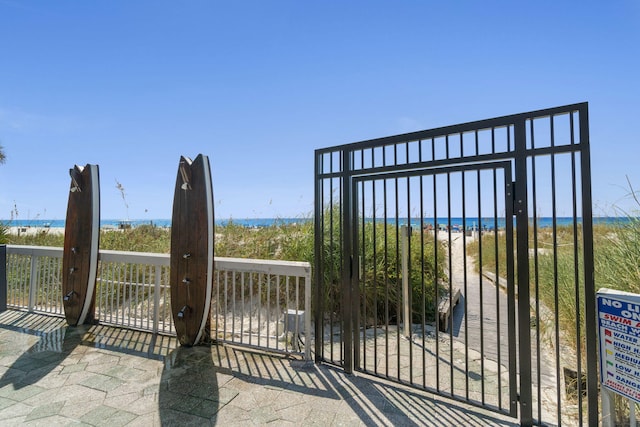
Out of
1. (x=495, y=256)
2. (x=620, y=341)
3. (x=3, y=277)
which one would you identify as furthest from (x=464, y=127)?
(x=3, y=277)

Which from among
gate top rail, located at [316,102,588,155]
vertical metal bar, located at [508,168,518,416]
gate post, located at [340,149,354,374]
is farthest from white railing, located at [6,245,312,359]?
vertical metal bar, located at [508,168,518,416]

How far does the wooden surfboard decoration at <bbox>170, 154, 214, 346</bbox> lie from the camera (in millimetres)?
3055

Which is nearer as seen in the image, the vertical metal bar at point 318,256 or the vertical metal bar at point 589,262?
the vertical metal bar at point 589,262

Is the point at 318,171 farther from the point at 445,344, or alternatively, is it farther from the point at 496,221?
the point at 445,344

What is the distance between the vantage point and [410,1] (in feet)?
10.5

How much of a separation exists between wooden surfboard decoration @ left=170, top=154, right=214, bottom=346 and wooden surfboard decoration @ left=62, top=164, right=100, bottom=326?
4.52 ft

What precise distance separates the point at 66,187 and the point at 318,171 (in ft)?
12.3

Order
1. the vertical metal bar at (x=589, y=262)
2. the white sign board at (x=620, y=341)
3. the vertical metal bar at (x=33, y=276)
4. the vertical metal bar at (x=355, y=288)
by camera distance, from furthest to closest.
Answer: the vertical metal bar at (x=33, y=276) < the vertical metal bar at (x=355, y=288) < the vertical metal bar at (x=589, y=262) < the white sign board at (x=620, y=341)

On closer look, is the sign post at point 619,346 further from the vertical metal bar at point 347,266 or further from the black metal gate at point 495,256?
the vertical metal bar at point 347,266

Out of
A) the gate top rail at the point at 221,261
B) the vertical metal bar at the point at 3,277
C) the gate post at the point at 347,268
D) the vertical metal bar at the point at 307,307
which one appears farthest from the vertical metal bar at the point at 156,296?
the vertical metal bar at the point at 3,277

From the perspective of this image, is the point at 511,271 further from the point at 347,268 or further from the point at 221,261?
the point at 221,261

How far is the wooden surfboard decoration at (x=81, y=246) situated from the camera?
147 inches

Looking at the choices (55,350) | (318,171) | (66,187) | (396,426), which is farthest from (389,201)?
(66,187)

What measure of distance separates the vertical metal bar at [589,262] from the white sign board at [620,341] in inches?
6.9
